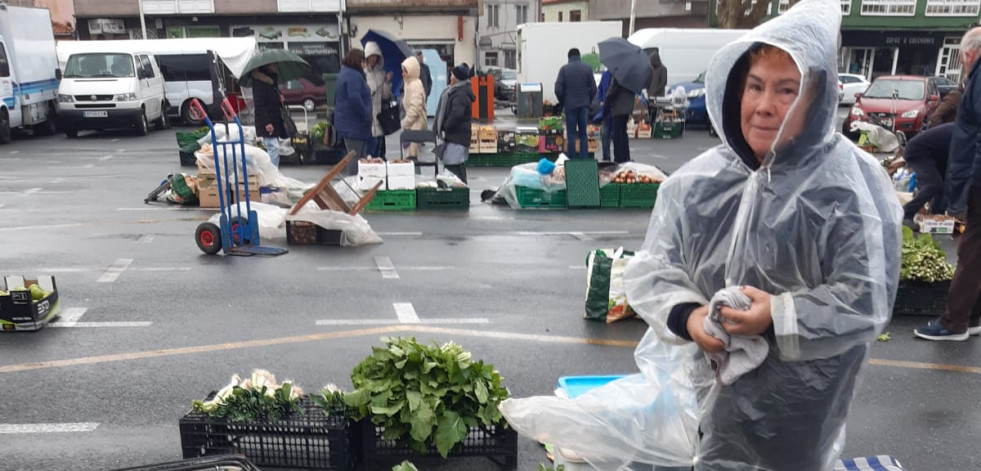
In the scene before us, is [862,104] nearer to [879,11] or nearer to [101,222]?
[101,222]

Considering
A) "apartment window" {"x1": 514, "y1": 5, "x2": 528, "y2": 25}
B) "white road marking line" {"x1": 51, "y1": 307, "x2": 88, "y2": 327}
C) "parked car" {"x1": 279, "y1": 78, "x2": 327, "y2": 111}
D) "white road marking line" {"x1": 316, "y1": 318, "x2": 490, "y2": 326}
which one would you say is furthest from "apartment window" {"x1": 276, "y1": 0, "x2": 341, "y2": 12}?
"white road marking line" {"x1": 316, "y1": 318, "x2": 490, "y2": 326}

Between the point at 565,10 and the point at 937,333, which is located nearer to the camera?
the point at 937,333

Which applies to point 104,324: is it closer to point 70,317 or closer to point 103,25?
point 70,317

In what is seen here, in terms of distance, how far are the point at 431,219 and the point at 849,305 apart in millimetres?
7993

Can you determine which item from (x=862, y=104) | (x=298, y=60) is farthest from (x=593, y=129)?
(x=862, y=104)

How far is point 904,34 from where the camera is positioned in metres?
39.4

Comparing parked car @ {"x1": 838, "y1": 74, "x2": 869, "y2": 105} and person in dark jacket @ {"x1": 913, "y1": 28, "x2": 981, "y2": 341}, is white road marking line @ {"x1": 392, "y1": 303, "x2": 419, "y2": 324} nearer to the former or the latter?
person in dark jacket @ {"x1": 913, "y1": 28, "x2": 981, "y2": 341}

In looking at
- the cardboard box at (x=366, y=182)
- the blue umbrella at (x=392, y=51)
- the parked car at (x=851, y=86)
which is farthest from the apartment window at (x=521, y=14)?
the cardboard box at (x=366, y=182)

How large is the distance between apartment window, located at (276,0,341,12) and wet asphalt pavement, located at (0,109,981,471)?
82.3 feet

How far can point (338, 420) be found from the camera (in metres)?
3.72

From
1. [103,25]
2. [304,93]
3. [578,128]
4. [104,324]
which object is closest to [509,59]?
[103,25]

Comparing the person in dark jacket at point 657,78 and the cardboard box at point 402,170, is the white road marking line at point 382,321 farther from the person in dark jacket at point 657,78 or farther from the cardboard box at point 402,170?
the person in dark jacket at point 657,78

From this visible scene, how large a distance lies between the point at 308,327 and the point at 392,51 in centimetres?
885

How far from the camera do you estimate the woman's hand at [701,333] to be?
2211mm
